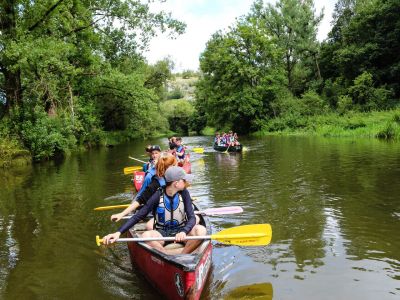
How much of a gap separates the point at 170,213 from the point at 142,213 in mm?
394

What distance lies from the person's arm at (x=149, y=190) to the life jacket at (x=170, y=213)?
38 cm

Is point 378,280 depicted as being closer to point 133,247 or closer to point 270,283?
point 270,283

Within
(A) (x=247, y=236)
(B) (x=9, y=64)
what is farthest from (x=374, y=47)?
(A) (x=247, y=236)

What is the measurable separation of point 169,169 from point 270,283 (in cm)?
198

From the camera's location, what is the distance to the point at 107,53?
32125 mm

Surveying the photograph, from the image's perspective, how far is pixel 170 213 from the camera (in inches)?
201

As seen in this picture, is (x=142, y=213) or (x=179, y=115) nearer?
(x=142, y=213)

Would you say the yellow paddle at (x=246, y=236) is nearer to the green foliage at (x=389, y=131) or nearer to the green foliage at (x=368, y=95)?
the green foliage at (x=389, y=131)

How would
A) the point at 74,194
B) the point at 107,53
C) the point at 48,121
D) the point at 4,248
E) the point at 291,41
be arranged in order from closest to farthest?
1. the point at 4,248
2. the point at 74,194
3. the point at 48,121
4. the point at 107,53
5. the point at 291,41

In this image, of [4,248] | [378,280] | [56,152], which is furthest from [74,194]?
[56,152]

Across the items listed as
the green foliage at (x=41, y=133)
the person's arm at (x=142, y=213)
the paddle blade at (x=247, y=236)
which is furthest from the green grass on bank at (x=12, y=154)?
the paddle blade at (x=247, y=236)

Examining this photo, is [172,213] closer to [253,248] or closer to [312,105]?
[253,248]

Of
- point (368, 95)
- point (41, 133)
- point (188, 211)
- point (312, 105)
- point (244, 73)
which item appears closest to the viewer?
point (188, 211)

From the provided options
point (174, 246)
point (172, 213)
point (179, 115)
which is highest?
point (179, 115)
